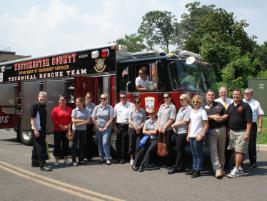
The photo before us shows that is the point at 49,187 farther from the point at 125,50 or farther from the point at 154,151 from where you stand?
the point at 125,50

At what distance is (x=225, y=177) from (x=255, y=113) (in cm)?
209

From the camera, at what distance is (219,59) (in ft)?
128

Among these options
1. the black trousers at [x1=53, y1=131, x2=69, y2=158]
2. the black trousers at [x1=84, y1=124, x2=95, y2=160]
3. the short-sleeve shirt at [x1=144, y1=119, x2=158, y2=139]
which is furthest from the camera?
the black trousers at [x1=84, y1=124, x2=95, y2=160]

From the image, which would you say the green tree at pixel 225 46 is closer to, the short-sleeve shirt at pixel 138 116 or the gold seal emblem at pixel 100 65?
the gold seal emblem at pixel 100 65

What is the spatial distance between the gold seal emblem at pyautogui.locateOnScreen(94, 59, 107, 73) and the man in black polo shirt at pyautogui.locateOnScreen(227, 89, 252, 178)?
4.49 meters

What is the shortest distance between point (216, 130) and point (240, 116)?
579 mm

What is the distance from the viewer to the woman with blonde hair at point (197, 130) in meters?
8.23

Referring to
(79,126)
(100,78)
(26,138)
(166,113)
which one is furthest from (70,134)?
(26,138)

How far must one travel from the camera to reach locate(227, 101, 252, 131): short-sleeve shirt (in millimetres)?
8164

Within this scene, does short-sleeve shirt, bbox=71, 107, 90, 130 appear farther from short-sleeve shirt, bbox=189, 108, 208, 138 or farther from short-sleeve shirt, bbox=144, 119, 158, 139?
short-sleeve shirt, bbox=189, 108, 208, 138

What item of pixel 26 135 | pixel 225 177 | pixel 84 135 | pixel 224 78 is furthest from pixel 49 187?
pixel 224 78

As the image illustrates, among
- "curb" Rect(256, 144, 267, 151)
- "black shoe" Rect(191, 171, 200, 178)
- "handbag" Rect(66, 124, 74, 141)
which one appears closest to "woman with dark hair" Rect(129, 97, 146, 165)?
"handbag" Rect(66, 124, 74, 141)

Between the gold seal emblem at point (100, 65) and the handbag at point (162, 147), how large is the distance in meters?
3.27

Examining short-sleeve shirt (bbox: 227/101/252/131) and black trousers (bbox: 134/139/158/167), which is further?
black trousers (bbox: 134/139/158/167)
